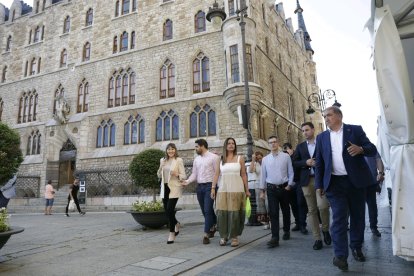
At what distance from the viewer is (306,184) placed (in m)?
4.77

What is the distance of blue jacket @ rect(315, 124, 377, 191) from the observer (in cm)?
348

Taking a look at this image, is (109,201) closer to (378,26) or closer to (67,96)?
Answer: (67,96)

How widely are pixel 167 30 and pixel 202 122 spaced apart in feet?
24.6

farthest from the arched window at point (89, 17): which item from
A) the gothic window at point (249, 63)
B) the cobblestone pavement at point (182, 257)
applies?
the cobblestone pavement at point (182, 257)

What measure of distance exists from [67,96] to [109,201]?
11.1m

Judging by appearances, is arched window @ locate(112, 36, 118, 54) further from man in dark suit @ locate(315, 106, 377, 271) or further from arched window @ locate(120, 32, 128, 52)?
man in dark suit @ locate(315, 106, 377, 271)

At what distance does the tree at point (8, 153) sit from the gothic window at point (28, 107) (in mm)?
21219

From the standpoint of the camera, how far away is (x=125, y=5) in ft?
73.5

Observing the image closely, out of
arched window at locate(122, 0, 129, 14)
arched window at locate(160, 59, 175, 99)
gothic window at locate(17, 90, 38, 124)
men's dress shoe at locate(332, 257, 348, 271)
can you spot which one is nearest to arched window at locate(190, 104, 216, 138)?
arched window at locate(160, 59, 175, 99)

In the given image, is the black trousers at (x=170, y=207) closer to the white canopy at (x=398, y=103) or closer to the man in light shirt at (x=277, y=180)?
the man in light shirt at (x=277, y=180)

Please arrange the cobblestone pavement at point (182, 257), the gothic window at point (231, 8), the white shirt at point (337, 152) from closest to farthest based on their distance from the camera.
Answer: the cobblestone pavement at point (182, 257)
the white shirt at point (337, 152)
the gothic window at point (231, 8)

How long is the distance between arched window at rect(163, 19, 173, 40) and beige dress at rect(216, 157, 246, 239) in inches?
678

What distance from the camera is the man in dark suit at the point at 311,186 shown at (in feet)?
14.3

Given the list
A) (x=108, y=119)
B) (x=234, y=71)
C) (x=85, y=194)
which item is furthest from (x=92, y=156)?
(x=234, y=71)
